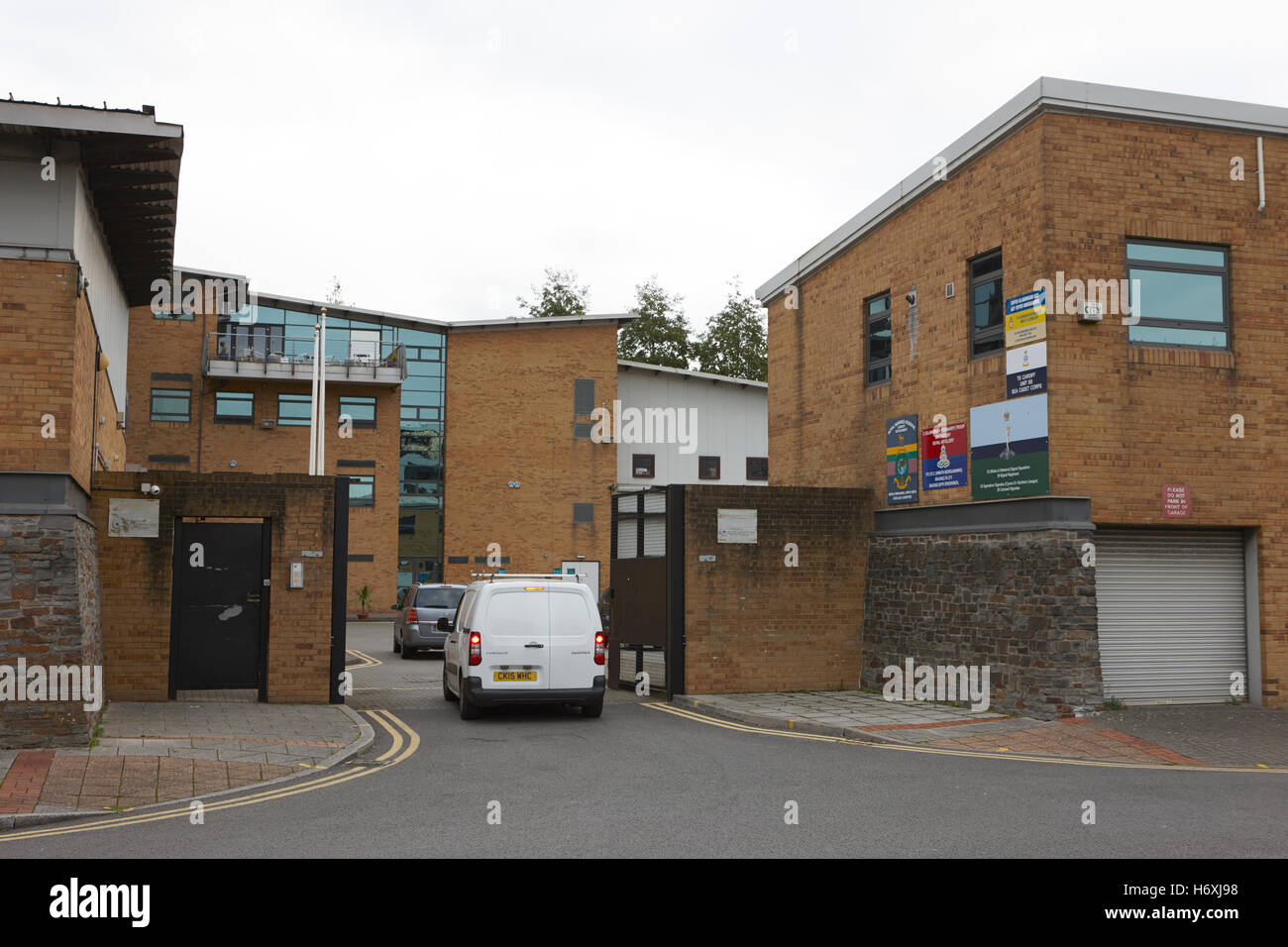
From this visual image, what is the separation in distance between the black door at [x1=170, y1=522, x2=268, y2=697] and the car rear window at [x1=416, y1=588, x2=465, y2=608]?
30.3 ft

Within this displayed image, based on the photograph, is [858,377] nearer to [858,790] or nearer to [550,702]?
[550,702]

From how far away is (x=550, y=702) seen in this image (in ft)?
44.9

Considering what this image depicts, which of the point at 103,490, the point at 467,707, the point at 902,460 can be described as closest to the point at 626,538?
the point at 902,460

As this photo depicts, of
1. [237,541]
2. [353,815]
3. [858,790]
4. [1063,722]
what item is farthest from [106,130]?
[1063,722]

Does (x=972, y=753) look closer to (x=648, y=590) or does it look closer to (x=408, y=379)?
(x=648, y=590)

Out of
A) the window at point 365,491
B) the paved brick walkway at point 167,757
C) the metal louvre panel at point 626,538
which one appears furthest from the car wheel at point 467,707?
the window at point 365,491

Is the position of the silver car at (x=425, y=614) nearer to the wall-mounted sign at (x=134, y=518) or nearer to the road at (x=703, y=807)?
the wall-mounted sign at (x=134, y=518)

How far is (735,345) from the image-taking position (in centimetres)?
6041

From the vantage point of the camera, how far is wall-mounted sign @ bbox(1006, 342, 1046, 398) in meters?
14.0

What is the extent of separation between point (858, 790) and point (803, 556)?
825 centimetres

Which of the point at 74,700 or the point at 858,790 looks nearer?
the point at 858,790

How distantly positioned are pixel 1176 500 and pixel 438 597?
1568 cm

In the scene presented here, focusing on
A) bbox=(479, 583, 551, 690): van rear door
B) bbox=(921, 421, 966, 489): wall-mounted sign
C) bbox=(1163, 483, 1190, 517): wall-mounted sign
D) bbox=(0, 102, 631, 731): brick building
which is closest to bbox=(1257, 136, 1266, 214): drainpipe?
bbox=(1163, 483, 1190, 517): wall-mounted sign

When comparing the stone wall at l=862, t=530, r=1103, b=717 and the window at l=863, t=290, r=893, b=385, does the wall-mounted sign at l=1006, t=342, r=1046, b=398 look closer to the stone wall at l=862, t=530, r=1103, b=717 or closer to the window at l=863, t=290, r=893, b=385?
the stone wall at l=862, t=530, r=1103, b=717
